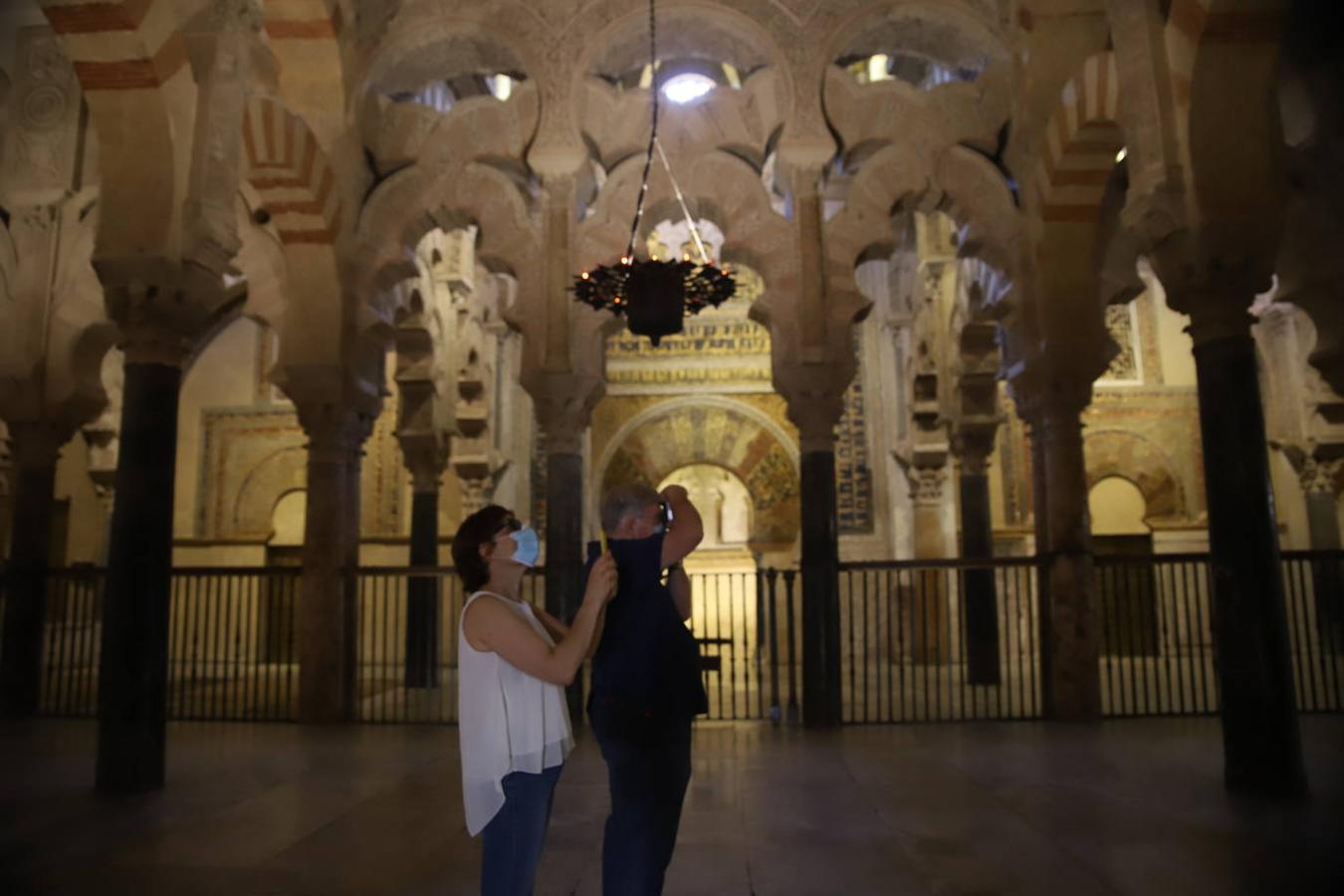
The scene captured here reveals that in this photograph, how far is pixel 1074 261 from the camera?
655 cm

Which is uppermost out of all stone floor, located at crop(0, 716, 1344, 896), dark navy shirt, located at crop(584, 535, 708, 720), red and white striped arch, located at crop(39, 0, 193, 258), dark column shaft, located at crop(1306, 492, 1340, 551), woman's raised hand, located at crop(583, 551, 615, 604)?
red and white striped arch, located at crop(39, 0, 193, 258)

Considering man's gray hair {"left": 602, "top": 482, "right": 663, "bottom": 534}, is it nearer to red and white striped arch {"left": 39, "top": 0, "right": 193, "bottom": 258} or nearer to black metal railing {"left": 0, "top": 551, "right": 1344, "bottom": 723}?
black metal railing {"left": 0, "top": 551, "right": 1344, "bottom": 723}

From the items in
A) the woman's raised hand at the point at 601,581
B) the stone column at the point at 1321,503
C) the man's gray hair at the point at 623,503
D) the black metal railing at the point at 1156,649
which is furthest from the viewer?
the stone column at the point at 1321,503

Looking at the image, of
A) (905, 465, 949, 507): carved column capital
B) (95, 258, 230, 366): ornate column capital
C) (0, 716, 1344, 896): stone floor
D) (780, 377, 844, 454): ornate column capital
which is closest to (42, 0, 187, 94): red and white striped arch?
(95, 258, 230, 366): ornate column capital

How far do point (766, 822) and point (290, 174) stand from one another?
528cm

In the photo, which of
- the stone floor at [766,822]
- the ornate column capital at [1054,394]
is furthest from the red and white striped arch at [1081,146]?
the stone floor at [766,822]

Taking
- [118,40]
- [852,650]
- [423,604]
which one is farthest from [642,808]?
[423,604]

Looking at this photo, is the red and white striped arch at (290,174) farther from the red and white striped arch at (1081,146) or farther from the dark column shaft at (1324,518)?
the dark column shaft at (1324,518)

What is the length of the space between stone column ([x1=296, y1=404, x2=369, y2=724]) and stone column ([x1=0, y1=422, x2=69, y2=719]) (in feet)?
7.09

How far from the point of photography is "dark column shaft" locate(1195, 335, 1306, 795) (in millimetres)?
4008

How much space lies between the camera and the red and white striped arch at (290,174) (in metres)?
6.23

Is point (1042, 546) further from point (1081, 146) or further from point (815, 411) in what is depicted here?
point (1081, 146)

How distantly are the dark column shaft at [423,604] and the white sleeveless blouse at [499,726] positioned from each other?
632 cm

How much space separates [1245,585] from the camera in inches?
164
